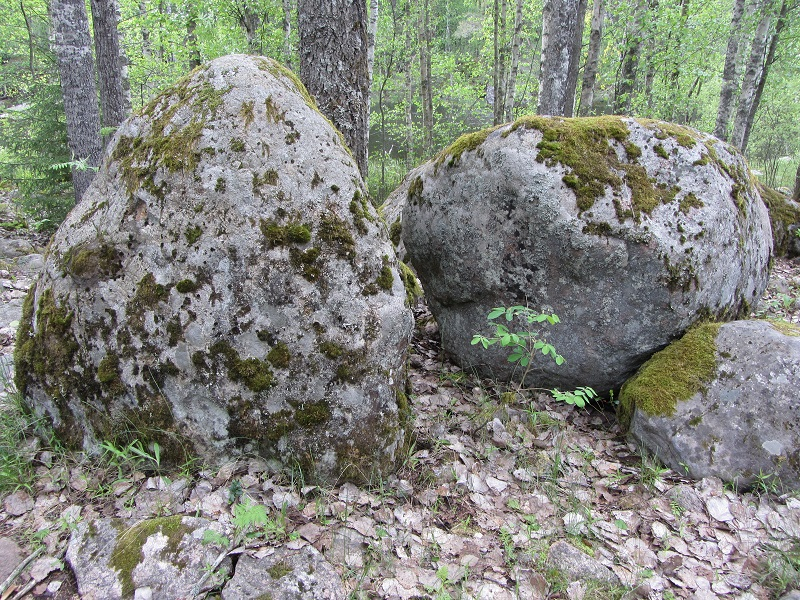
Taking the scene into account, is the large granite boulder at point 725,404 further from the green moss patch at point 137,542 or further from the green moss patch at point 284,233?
the green moss patch at point 137,542

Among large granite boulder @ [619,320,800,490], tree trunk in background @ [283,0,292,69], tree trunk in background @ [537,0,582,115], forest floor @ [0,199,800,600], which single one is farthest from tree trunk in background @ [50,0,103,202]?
large granite boulder @ [619,320,800,490]

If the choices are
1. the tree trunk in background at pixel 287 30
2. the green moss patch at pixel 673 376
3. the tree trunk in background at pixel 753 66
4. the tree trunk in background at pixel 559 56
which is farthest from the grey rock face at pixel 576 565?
the tree trunk in background at pixel 753 66

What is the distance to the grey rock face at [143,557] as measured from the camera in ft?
7.41

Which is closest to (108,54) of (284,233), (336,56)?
(336,56)

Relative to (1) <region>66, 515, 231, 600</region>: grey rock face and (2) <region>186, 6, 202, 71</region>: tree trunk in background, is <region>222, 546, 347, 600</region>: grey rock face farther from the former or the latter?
(2) <region>186, 6, 202, 71</region>: tree trunk in background

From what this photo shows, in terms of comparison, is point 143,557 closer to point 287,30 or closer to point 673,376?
point 673,376

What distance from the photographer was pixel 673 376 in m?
3.86

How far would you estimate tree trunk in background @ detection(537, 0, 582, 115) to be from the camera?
7.27 m

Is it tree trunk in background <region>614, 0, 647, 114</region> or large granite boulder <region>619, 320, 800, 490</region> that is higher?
tree trunk in background <region>614, 0, 647, 114</region>

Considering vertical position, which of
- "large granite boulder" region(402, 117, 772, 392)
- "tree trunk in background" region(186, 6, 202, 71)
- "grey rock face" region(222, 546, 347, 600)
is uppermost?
"tree trunk in background" region(186, 6, 202, 71)

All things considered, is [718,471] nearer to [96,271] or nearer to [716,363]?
[716,363]

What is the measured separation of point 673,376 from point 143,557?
3897mm

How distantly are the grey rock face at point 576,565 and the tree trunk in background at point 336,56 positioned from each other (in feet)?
15.1

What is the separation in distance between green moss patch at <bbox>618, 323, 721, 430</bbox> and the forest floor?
41 cm
